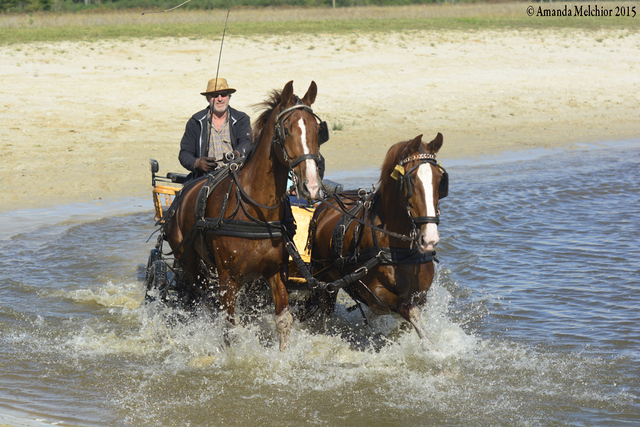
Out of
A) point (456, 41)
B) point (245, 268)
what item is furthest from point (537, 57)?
point (245, 268)

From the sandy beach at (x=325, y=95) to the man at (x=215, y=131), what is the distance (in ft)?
15.9

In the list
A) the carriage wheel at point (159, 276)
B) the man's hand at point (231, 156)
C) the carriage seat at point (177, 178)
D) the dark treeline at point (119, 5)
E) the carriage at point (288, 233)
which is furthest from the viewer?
the dark treeline at point (119, 5)

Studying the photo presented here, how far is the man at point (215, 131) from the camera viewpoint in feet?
18.6

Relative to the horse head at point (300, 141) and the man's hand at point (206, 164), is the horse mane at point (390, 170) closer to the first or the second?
the horse head at point (300, 141)

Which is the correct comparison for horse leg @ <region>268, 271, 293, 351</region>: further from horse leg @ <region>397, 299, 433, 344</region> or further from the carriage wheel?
the carriage wheel

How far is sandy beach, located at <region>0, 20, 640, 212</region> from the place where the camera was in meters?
11.3

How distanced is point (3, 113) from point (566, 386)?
10.8m

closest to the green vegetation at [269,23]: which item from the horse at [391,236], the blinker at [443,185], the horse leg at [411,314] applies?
the horse at [391,236]

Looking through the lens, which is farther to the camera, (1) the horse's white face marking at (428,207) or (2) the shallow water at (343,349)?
(2) the shallow water at (343,349)

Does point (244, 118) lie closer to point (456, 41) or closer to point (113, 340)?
point (113, 340)

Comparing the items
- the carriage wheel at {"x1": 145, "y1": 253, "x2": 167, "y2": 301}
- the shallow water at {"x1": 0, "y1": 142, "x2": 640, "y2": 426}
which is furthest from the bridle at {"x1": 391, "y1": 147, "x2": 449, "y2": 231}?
the carriage wheel at {"x1": 145, "y1": 253, "x2": 167, "y2": 301}

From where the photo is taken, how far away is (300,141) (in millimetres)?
4113

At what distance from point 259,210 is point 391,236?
0.86 meters

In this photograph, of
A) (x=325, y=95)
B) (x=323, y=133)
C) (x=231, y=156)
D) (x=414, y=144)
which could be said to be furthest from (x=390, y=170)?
(x=325, y=95)
